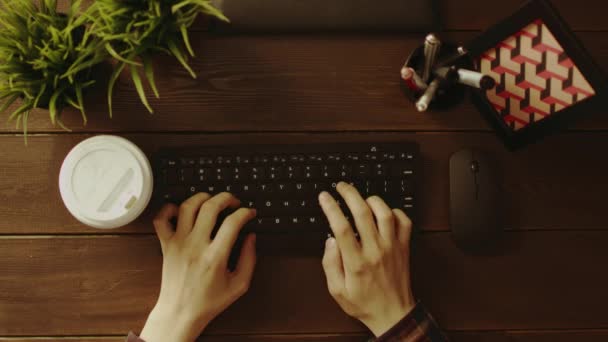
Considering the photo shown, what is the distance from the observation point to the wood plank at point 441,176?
31.0 inches

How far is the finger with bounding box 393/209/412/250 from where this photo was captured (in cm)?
75

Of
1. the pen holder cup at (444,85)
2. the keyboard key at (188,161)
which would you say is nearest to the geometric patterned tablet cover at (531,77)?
the pen holder cup at (444,85)

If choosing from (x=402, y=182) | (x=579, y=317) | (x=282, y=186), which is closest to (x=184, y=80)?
(x=282, y=186)

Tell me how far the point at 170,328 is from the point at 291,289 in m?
0.19

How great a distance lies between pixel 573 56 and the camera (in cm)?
65

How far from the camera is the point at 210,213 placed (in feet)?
2.43

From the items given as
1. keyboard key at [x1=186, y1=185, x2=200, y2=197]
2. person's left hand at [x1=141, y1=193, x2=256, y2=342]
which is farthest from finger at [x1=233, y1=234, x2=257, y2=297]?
keyboard key at [x1=186, y1=185, x2=200, y2=197]

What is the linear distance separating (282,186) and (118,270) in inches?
11.7

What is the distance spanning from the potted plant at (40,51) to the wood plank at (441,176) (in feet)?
0.42

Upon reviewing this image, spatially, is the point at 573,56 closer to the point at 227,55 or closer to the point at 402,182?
the point at 402,182

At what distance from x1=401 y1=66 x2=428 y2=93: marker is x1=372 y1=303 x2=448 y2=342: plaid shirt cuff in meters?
0.34

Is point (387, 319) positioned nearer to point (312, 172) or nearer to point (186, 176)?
point (312, 172)

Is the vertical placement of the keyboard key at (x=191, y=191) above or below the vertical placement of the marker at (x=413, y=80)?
below

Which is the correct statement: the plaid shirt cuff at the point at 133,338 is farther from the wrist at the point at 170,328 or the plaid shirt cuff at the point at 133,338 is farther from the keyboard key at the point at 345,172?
the keyboard key at the point at 345,172
